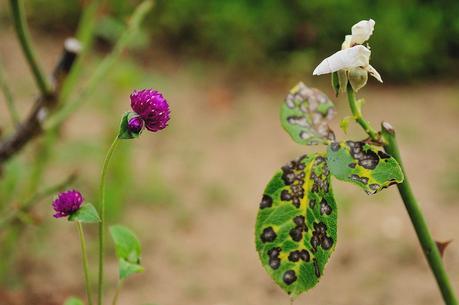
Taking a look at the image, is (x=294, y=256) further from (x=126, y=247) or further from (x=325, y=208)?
(x=126, y=247)

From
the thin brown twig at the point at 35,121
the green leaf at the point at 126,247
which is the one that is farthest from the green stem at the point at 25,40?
the green leaf at the point at 126,247

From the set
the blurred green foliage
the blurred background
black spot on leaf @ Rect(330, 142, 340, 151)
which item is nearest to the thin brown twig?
the blurred background

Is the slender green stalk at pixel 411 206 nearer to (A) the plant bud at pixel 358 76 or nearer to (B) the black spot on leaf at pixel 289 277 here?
(A) the plant bud at pixel 358 76

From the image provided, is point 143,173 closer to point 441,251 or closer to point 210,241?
point 210,241

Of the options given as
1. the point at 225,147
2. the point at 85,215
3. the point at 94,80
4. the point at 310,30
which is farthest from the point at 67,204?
the point at 310,30

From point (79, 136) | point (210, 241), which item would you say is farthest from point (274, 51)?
point (210, 241)

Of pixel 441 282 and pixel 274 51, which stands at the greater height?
pixel 274 51
